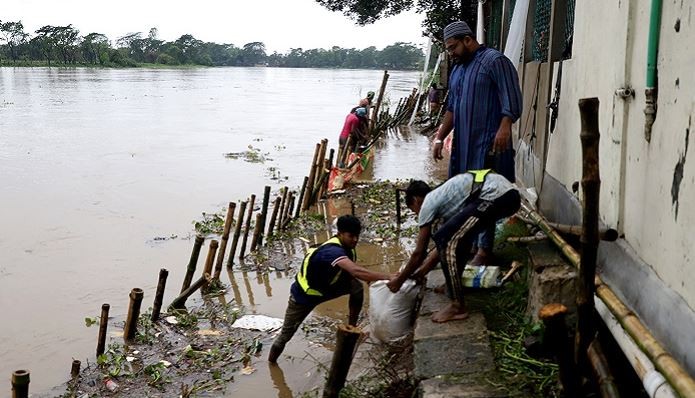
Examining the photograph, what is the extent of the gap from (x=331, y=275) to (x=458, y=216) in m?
0.98

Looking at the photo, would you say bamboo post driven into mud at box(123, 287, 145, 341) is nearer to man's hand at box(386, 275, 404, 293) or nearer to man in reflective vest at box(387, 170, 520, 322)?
man's hand at box(386, 275, 404, 293)

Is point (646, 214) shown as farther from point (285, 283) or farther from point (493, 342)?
point (285, 283)

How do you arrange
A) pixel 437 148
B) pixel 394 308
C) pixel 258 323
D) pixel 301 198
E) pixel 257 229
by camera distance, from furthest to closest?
pixel 301 198 < pixel 257 229 < pixel 258 323 < pixel 437 148 < pixel 394 308

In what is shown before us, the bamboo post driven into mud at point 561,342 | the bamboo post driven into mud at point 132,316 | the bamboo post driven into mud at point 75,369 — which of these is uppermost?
the bamboo post driven into mud at point 561,342

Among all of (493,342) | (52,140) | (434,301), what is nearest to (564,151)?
(434,301)

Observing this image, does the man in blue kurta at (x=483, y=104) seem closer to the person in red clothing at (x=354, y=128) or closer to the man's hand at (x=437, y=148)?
the man's hand at (x=437, y=148)

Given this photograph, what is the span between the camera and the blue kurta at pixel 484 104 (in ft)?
14.6

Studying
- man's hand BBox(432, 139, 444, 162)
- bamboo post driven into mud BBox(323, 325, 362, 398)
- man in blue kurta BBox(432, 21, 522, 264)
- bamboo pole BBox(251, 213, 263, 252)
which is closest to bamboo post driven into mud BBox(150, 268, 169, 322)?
bamboo pole BBox(251, 213, 263, 252)

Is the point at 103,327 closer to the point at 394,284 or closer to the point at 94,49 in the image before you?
the point at 394,284

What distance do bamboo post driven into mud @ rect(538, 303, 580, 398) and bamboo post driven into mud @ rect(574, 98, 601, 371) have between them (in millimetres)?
98

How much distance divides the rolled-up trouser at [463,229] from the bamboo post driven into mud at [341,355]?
93 cm

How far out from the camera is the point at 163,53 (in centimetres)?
9406

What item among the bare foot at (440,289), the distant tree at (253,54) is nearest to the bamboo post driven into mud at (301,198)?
the bare foot at (440,289)

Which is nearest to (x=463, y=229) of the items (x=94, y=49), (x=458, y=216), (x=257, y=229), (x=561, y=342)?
(x=458, y=216)
